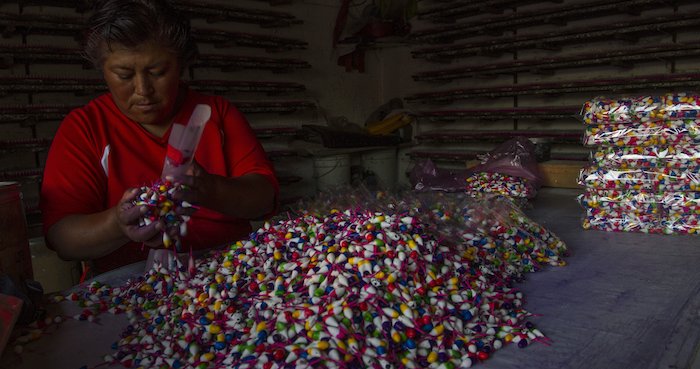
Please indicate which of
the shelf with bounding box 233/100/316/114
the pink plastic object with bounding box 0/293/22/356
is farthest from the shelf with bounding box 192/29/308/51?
the pink plastic object with bounding box 0/293/22/356

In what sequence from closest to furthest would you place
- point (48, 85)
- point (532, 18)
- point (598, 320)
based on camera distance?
point (598, 320) < point (48, 85) < point (532, 18)

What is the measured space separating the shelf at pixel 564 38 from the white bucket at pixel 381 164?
1039 mm

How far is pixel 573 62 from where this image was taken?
Result: 441cm

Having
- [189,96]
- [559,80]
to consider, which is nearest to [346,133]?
[559,80]

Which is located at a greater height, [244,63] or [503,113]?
[244,63]

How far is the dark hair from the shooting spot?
1390 millimetres

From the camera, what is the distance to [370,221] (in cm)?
120

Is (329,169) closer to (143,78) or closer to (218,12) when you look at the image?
(218,12)

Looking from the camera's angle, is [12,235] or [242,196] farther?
[242,196]

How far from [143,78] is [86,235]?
1.42 ft

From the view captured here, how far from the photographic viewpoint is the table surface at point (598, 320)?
94 cm

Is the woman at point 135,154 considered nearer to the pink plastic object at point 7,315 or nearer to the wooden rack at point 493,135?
the pink plastic object at point 7,315

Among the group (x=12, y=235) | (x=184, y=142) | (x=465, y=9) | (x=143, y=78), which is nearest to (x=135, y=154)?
(x=143, y=78)

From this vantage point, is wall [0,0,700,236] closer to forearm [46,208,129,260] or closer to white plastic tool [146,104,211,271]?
forearm [46,208,129,260]
